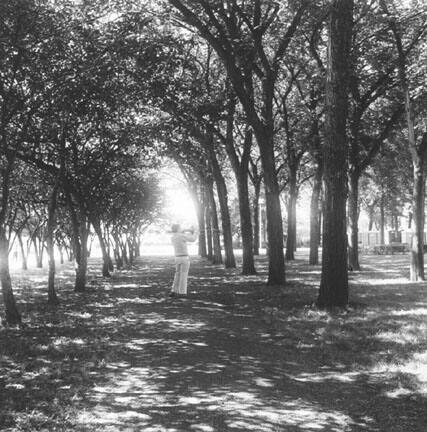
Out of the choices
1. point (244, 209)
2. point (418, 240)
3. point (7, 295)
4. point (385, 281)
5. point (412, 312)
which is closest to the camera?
point (412, 312)

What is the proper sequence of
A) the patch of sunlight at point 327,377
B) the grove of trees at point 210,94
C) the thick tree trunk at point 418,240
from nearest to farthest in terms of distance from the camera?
1. the patch of sunlight at point 327,377
2. the grove of trees at point 210,94
3. the thick tree trunk at point 418,240

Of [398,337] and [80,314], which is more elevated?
[398,337]

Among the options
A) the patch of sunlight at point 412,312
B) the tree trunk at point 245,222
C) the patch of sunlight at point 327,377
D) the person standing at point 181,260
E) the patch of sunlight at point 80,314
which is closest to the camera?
the patch of sunlight at point 327,377

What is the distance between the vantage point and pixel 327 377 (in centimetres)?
602

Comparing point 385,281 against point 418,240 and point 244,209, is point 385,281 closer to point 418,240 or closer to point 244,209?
point 418,240

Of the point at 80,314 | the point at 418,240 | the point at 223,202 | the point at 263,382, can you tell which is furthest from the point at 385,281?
the point at 263,382

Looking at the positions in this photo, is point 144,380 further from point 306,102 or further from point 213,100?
point 306,102

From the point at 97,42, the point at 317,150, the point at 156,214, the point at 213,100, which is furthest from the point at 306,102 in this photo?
the point at 156,214

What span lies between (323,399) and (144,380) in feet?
6.65

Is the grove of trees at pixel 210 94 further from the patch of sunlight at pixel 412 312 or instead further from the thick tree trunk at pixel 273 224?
the patch of sunlight at pixel 412 312

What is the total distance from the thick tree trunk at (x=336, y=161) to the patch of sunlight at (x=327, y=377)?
4.41 m

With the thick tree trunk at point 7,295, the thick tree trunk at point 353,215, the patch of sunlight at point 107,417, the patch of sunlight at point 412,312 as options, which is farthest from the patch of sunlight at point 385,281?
the patch of sunlight at point 107,417

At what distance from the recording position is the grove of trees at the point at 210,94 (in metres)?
10.5

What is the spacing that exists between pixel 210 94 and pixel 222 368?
15.0m
